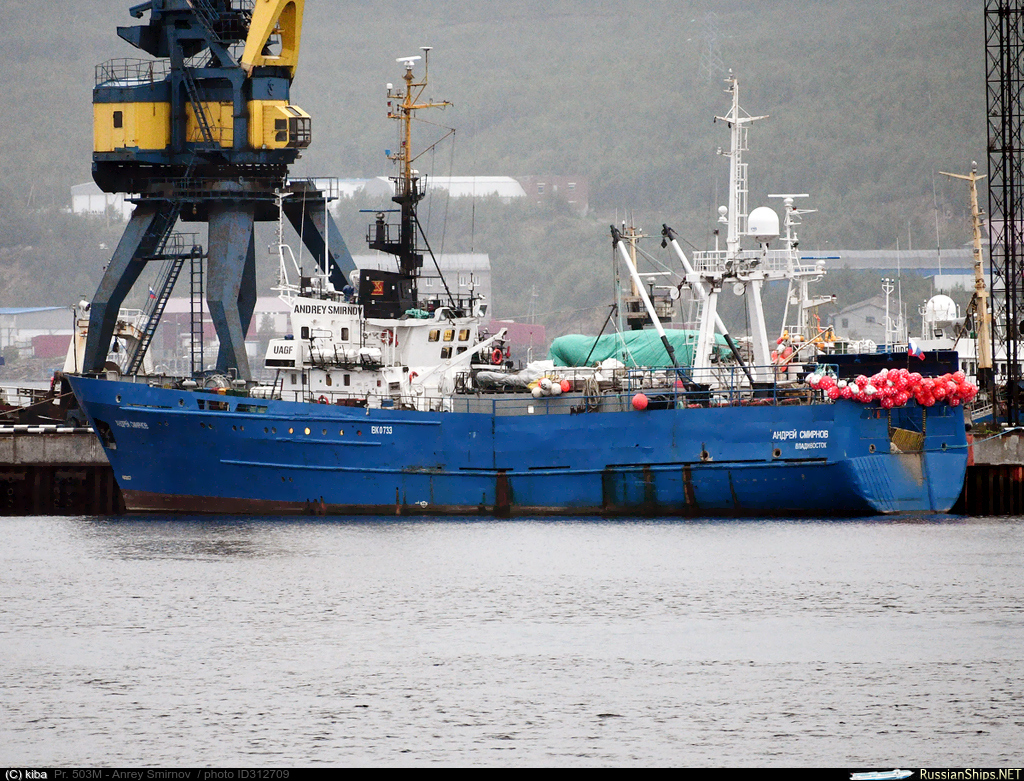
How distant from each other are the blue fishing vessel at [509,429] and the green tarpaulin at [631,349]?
18.0ft

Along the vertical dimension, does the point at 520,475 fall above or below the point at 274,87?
below

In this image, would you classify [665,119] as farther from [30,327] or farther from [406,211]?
[406,211]

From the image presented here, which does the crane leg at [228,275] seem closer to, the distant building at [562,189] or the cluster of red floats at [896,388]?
the cluster of red floats at [896,388]

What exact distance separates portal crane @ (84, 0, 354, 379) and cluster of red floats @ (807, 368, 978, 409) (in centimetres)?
1663

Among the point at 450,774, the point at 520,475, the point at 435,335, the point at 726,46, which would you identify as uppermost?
the point at 726,46

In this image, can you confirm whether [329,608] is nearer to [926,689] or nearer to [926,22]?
[926,689]

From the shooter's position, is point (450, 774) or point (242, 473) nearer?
point (450, 774)

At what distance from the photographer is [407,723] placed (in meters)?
22.6

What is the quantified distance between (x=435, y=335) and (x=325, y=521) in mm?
6192

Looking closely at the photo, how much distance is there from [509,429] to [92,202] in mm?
108432

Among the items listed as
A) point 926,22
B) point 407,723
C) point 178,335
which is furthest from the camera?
point 926,22

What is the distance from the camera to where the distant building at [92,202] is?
137 meters

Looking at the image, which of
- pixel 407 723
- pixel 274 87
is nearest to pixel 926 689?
pixel 407 723

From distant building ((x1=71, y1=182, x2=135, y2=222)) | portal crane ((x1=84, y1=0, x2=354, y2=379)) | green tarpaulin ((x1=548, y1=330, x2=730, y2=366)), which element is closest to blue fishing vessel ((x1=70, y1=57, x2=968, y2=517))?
portal crane ((x1=84, y1=0, x2=354, y2=379))
